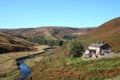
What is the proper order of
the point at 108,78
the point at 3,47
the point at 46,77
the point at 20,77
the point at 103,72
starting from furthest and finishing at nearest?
1. the point at 3,47
2. the point at 20,77
3. the point at 46,77
4. the point at 103,72
5. the point at 108,78

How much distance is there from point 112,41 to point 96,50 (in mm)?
14413

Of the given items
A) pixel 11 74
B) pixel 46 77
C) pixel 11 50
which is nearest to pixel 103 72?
pixel 46 77

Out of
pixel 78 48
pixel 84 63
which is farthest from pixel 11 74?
pixel 78 48

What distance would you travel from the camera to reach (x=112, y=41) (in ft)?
366

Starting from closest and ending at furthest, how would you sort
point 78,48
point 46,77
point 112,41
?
point 46,77
point 78,48
point 112,41

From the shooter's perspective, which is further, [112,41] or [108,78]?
[112,41]

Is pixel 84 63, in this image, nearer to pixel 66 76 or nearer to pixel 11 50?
pixel 66 76

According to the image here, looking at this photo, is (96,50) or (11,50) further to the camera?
(11,50)

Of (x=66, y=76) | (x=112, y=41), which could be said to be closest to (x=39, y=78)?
(x=66, y=76)

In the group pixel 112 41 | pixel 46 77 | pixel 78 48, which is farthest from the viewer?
pixel 112 41

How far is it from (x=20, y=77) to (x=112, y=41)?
5476 centimetres

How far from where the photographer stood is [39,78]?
2537 inches

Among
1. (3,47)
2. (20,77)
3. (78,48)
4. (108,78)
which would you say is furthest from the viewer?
(3,47)

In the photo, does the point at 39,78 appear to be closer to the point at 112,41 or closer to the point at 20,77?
the point at 20,77
